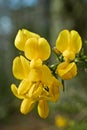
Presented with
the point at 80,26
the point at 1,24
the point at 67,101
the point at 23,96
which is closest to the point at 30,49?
the point at 23,96

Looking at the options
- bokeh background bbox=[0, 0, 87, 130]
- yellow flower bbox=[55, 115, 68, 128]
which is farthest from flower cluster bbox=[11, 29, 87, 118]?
bokeh background bbox=[0, 0, 87, 130]

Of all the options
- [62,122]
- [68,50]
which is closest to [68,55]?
[68,50]

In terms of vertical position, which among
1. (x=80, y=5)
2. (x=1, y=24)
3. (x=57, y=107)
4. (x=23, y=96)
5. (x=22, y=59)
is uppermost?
(x=22, y=59)

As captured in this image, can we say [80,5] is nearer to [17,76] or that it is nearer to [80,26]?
[80,26]

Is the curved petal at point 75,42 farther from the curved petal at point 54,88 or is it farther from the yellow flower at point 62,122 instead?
the yellow flower at point 62,122

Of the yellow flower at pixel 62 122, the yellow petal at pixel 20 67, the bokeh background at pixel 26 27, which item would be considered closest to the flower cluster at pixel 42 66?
the yellow petal at pixel 20 67

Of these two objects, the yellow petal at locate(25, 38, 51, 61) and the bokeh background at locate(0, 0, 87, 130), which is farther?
the bokeh background at locate(0, 0, 87, 130)

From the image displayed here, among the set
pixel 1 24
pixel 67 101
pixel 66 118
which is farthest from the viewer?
pixel 1 24

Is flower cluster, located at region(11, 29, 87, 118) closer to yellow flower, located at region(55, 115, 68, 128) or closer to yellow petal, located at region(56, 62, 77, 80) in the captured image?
yellow petal, located at region(56, 62, 77, 80)

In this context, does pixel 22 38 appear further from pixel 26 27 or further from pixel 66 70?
pixel 26 27
